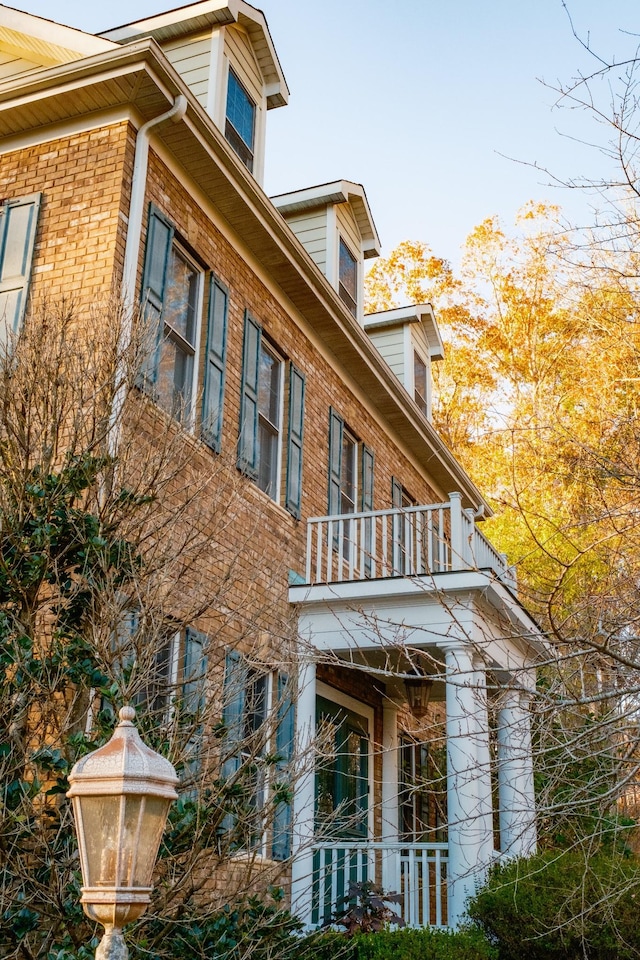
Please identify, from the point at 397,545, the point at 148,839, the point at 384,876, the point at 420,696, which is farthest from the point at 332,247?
the point at 148,839

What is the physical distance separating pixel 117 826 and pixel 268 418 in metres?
8.11

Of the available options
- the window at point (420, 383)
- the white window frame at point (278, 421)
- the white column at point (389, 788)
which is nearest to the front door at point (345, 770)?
the white column at point (389, 788)

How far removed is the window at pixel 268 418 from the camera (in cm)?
1030

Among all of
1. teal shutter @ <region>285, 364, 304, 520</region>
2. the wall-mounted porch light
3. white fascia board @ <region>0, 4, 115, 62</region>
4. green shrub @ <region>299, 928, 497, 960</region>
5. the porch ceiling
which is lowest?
green shrub @ <region>299, 928, 497, 960</region>

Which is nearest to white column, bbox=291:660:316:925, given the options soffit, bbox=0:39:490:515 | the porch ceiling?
the porch ceiling

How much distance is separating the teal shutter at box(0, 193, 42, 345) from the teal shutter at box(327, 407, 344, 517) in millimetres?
5027

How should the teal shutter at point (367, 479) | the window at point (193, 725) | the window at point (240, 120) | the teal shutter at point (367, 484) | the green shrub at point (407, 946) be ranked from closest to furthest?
the window at point (193, 725)
the green shrub at point (407, 946)
the window at point (240, 120)
the teal shutter at point (367, 484)
the teal shutter at point (367, 479)

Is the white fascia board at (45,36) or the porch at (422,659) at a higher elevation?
the white fascia board at (45,36)

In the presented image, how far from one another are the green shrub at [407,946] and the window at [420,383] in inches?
408

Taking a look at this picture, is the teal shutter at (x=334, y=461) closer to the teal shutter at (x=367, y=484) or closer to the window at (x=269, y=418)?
the teal shutter at (x=367, y=484)

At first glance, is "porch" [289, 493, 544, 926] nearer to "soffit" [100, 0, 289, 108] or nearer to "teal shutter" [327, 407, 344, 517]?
"teal shutter" [327, 407, 344, 517]

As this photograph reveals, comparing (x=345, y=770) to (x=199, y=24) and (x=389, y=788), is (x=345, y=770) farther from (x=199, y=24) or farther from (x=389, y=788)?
(x=199, y=24)

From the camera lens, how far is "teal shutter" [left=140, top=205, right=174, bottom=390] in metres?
8.39

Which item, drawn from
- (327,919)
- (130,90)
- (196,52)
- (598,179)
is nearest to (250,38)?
(196,52)
